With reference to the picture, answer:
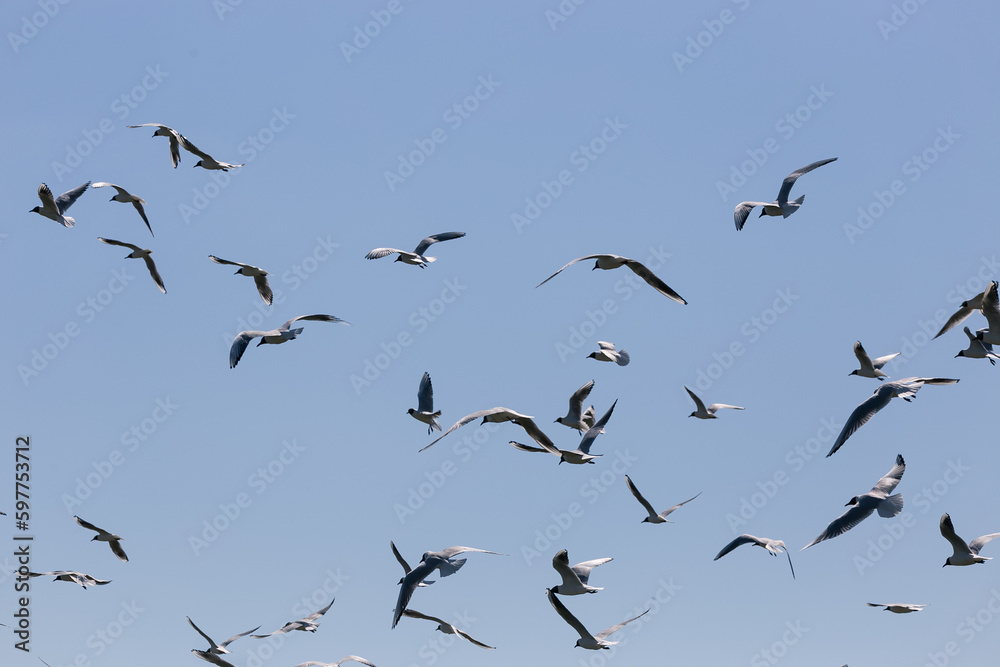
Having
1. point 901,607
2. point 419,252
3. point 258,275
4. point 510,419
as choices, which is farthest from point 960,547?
point 258,275

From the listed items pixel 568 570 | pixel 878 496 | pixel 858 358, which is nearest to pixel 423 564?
pixel 568 570

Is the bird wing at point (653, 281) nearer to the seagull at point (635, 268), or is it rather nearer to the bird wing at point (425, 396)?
the seagull at point (635, 268)

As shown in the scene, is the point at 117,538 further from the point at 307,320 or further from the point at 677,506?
the point at 677,506

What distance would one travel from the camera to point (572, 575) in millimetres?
26688

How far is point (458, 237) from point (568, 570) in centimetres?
1398

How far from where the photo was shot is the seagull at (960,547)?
1127 inches

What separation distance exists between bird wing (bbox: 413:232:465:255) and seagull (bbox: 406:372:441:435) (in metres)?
4.15

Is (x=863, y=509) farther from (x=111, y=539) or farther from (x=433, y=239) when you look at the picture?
(x=111, y=539)

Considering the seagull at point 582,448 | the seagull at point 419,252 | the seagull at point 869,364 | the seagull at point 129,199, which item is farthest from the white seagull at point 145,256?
the seagull at point 869,364

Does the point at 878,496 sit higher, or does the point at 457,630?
the point at 878,496

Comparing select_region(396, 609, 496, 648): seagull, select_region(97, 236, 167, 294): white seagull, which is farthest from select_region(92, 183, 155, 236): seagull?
select_region(396, 609, 496, 648): seagull

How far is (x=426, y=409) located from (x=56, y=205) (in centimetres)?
1234

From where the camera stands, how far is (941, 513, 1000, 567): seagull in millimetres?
28625

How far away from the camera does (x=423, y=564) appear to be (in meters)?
24.9
